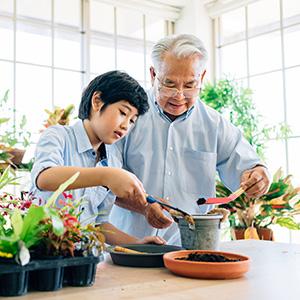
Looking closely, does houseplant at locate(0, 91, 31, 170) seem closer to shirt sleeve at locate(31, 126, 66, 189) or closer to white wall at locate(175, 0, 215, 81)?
shirt sleeve at locate(31, 126, 66, 189)

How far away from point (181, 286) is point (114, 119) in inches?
28.2

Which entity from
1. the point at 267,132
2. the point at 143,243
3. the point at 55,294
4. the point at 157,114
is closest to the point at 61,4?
the point at 267,132

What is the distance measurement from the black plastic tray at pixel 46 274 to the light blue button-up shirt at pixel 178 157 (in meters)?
0.92

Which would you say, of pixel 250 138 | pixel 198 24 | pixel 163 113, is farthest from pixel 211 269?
pixel 198 24

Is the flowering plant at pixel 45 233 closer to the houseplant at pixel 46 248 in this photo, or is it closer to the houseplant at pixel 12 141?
the houseplant at pixel 46 248

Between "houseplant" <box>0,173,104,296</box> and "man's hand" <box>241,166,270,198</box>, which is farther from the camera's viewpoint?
"man's hand" <box>241,166,270,198</box>

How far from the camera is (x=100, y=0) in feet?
A: 14.2

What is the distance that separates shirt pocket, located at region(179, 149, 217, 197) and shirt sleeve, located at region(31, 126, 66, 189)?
1.89 feet

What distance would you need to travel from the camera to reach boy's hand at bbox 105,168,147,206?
129 cm

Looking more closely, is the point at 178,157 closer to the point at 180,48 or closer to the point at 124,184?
the point at 180,48

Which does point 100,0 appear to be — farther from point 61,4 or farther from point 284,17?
point 284,17

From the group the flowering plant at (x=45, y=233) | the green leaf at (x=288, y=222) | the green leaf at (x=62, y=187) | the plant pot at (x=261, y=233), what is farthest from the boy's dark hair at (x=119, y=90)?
the green leaf at (x=288, y=222)

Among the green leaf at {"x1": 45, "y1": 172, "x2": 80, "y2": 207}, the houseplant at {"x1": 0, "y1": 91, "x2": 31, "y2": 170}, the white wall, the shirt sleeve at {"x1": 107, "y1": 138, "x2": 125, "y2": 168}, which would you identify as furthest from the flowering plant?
the white wall

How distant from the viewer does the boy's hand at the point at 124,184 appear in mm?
1291
